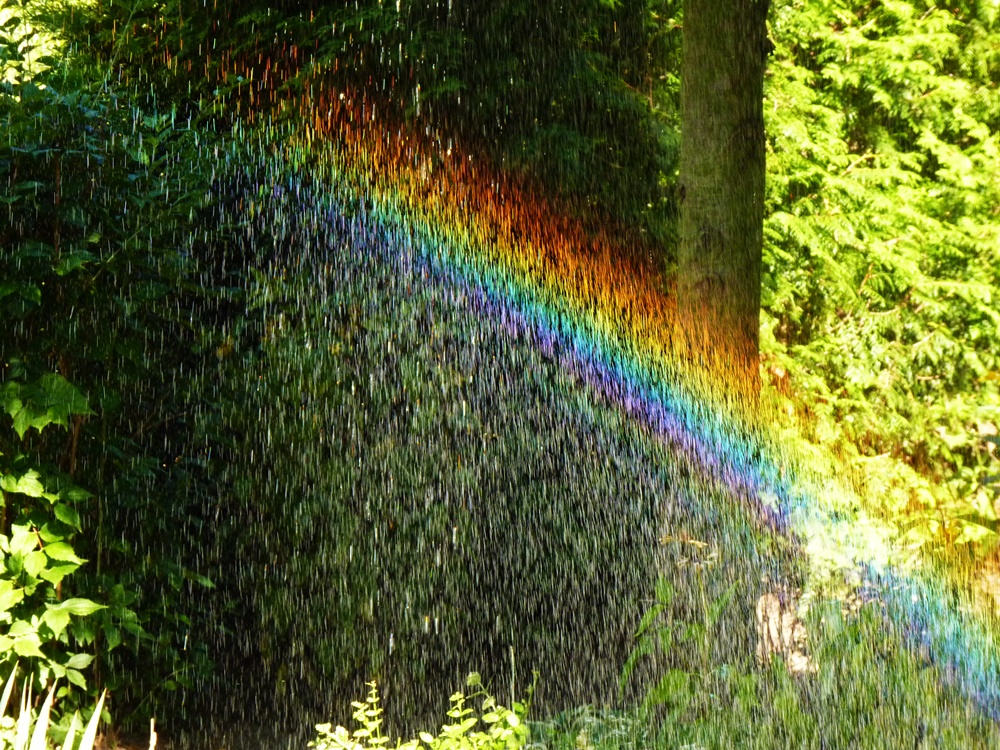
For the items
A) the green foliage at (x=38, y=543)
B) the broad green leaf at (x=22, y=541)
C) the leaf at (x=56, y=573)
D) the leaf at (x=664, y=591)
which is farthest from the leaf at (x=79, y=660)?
the leaf at (x=664, y=591)

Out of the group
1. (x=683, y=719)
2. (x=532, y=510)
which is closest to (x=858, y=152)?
(x=532, y=510)

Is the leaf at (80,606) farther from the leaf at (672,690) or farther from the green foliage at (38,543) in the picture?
the leaf at (672,690)

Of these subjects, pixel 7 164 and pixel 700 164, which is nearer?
pixel 7 164

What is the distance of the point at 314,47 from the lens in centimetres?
591

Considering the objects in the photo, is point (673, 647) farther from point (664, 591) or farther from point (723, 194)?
point (723, 194)

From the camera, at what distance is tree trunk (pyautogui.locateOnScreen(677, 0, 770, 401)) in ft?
14.4

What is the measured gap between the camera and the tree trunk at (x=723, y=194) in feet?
14.4

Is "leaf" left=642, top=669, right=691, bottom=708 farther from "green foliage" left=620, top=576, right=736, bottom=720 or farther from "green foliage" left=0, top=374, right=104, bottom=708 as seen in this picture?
"green foliage" left=0, top=374, right=104, bottom=708

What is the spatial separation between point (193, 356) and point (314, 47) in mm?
2218

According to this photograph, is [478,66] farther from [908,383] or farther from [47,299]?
[908,383]

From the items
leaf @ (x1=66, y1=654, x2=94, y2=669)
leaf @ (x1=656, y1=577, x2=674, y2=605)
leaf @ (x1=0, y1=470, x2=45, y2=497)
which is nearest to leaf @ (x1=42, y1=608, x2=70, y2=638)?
leaf @ (x1=66, y1=654, x2=94, y2=669)

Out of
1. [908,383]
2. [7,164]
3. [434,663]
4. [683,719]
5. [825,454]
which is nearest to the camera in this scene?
[7,164]

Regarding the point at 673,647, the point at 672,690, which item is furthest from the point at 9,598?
the point at 673,647

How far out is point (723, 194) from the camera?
439 cm
